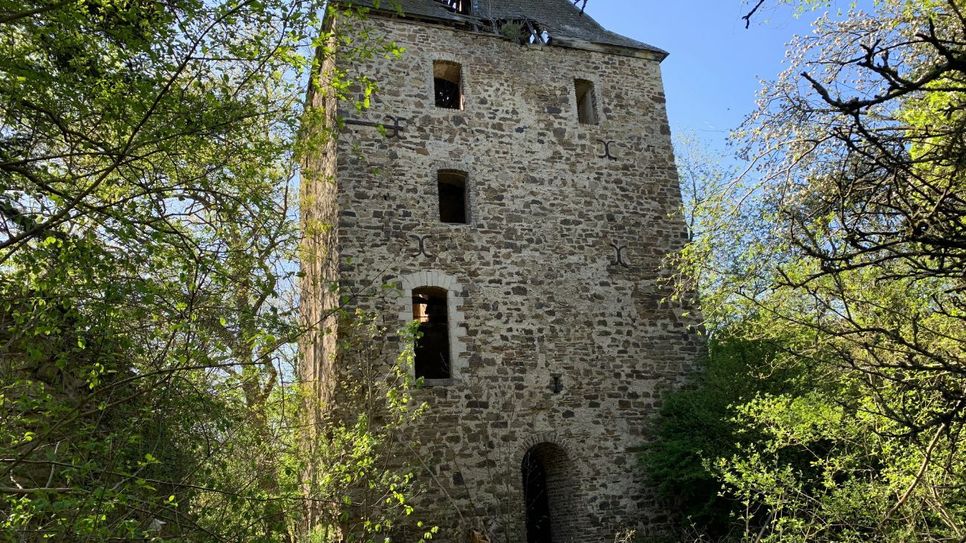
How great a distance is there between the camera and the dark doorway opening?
1060cm

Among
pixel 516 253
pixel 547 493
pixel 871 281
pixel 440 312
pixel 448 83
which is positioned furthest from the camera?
pixel 448 83

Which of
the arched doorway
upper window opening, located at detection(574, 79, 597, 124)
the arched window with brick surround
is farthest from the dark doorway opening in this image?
upper window opening, located at detection(574, 79, 597, 124)

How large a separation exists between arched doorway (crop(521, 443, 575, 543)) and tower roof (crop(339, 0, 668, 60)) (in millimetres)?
6855

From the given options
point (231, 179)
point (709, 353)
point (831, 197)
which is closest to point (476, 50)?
point (709, 353)

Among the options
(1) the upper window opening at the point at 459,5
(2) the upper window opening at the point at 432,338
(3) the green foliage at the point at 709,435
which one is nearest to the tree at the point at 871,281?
(3) the green foliage at the point at 709,435

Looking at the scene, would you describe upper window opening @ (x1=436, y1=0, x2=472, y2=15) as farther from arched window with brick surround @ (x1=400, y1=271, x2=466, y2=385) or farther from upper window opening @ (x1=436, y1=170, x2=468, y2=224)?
arched window with brick surround @ (x1=400, y1=271, x2=466, y2=385)

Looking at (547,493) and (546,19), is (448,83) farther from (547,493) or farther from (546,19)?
(547,493)

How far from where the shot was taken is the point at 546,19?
12.8 metres

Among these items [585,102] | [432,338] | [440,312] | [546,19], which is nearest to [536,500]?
[432,338]

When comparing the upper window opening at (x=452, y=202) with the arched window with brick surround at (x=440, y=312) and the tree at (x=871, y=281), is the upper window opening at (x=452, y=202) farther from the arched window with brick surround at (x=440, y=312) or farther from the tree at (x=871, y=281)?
the tree at (x=871, y=281)

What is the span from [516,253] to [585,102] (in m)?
3.45

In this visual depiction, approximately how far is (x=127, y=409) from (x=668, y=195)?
9001 mm

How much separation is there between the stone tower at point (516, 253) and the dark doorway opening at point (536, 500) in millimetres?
30

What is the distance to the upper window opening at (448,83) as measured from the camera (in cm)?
1158
